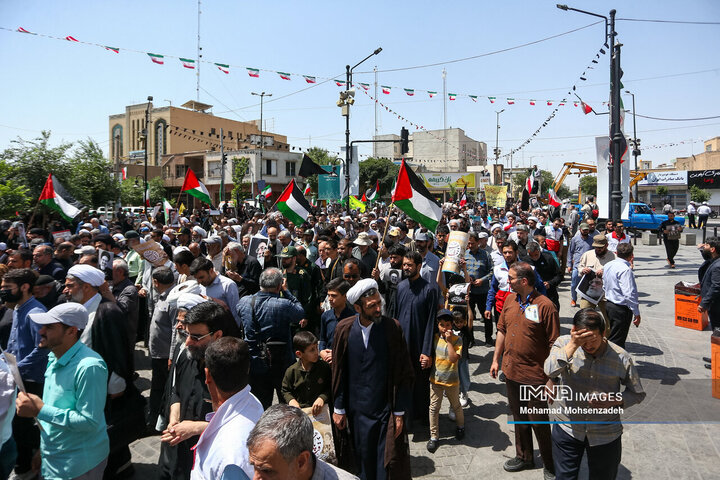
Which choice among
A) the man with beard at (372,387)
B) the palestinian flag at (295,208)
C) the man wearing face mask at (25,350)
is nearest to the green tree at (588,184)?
the palestinian flag at (295,208)

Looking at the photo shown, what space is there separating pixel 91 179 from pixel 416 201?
2344 centimetres

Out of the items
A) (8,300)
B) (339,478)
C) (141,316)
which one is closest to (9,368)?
(8,300)

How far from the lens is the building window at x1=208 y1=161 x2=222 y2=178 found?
55.2 meters

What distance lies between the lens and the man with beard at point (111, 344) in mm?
3734

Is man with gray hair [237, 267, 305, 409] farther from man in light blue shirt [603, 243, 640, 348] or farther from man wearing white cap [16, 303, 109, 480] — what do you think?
man in light blue shirt [603, 243, 640, 348]

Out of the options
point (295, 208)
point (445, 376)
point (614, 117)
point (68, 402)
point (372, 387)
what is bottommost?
point (445, 376)

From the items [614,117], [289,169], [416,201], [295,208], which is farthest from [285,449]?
[289,169]

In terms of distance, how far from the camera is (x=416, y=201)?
293 inches

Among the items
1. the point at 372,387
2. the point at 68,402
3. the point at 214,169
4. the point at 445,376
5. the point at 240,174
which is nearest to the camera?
the point at 68,402

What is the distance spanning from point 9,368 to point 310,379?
1983 mm

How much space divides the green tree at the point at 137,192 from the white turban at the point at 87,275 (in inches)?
1585

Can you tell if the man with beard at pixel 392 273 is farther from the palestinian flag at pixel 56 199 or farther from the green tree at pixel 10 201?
the green tree at pixel 10 201

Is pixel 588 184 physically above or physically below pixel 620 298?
above

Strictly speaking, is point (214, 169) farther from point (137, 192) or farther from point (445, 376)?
point (445, 376)
